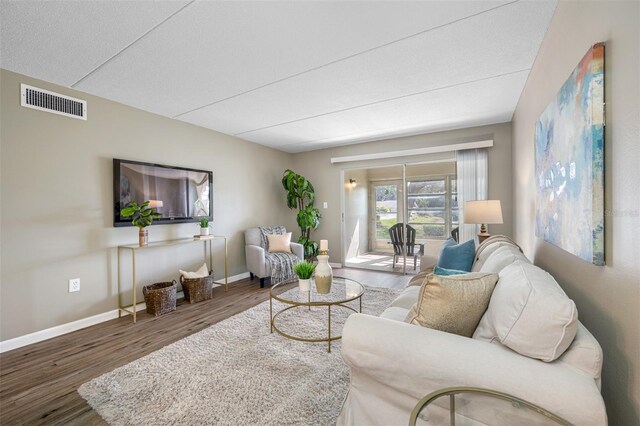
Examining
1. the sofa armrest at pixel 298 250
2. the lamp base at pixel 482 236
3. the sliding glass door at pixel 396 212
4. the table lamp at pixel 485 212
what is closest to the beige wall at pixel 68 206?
the sofa armrest at pixel 298 250

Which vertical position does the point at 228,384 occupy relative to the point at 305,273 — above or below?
below

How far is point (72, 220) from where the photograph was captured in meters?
2.66

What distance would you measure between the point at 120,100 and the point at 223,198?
5.80ft

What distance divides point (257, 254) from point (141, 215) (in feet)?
5.33

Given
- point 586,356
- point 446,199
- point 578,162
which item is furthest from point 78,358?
point 446,199

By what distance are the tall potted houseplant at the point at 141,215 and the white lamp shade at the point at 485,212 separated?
12.1ft

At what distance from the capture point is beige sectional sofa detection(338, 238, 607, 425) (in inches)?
33.0

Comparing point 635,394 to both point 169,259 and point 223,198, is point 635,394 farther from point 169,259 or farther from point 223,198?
point 223,198

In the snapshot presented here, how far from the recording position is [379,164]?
4.97 meters

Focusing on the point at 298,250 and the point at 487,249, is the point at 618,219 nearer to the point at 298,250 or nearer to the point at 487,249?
the point at 487,249

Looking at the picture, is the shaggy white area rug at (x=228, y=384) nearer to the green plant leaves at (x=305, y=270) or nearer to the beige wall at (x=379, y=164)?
the green plant leaves at (x=305, y=270)

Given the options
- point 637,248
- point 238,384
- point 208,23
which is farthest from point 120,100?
point 637,248

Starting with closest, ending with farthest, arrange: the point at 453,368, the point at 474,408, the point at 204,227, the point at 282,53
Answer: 1. the point at 474,408
2. the point at 453,368
3. the point at 282,53
4. the point at 204,227

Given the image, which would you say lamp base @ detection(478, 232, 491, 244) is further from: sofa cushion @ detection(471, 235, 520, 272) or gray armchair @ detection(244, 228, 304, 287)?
gray armchair @ detection(244, 228, 304, 287)
